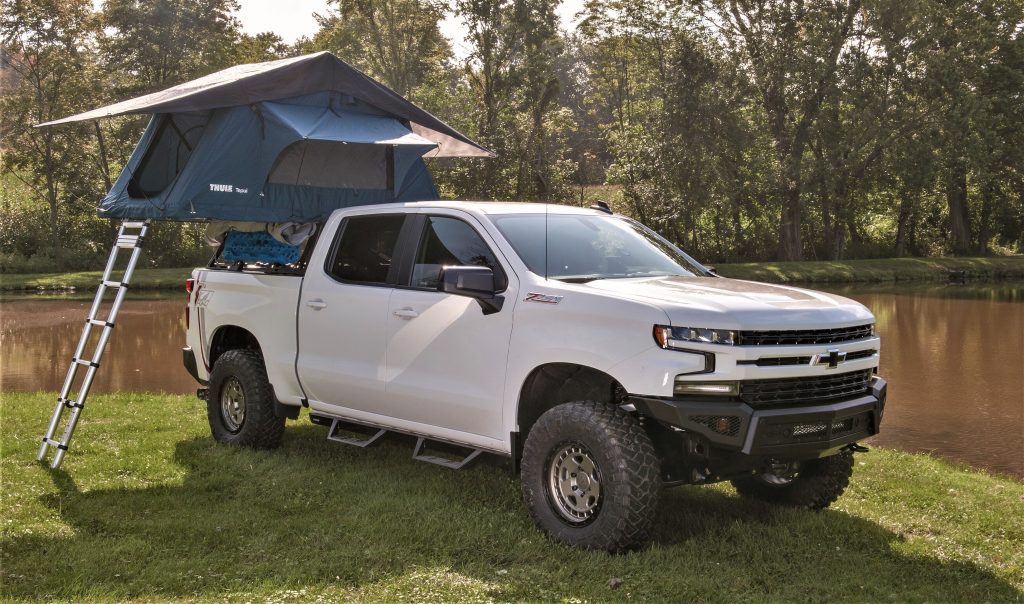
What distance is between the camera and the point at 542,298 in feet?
20.5

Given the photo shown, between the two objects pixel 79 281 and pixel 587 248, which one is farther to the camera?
pixel 79 281

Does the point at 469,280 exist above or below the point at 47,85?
below

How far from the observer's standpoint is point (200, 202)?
8336mm

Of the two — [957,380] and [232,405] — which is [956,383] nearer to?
[957,380]

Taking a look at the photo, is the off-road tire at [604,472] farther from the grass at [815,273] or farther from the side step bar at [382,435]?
the grass at [815,273]

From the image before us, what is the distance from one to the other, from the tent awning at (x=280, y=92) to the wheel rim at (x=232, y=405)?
2.32 meters

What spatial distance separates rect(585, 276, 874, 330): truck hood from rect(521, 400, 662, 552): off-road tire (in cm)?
70

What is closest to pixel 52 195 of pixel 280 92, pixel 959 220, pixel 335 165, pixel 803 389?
pixel 335 165

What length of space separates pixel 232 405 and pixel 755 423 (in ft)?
16.3

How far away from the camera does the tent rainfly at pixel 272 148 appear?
8.44 m

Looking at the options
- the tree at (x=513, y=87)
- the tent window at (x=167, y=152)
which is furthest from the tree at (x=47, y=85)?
the tent window at (x=167, y=152)

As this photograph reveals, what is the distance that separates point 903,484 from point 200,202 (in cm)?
584

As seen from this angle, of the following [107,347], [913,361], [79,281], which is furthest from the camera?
[79,281]

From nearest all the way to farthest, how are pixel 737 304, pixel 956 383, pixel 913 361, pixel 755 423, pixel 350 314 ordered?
1. pixel 755 423
2. pixel 737 304
3. pixel 350 314
4. pixel 956 383
5. pixel 913 361
